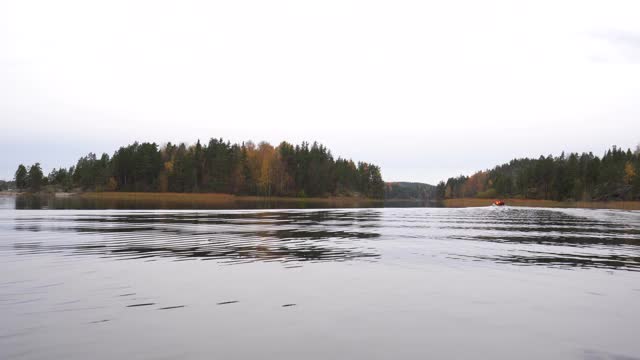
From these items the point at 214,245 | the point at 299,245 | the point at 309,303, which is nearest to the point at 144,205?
the point at 214,245

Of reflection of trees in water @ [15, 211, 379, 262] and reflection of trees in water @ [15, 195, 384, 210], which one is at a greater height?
reflection of trees in water @ [15, 195, 384, 210]

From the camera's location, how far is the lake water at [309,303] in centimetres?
1078

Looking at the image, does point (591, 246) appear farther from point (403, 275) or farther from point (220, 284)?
point (220, 284)

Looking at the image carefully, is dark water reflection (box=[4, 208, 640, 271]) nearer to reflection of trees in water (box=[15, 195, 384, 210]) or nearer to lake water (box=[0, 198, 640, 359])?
lake water (box=[0, 198, 640, 359])

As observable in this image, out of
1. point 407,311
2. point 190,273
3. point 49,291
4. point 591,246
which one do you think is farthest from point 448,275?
point 591,246

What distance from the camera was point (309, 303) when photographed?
49.6 feet

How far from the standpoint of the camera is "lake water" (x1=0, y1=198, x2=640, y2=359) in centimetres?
1078

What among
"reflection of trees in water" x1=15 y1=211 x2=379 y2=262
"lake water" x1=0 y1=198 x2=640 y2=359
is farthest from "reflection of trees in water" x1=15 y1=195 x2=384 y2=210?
"lake water" x1=0 y1=198 x2=640 y2=359

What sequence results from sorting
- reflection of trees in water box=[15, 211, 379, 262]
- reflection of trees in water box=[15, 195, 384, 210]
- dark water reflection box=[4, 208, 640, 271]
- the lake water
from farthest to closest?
reflection of trees in water box=[15, 195, 384, 210] → dark water reflection box=[4, 208, 640, 271] → reflection of trees in water box=[15, 211, 379, 262] → the lake water

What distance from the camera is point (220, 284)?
17.8m

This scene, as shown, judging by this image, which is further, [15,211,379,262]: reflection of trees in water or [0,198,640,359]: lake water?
[15,211,379,262]: reflection of trees in water

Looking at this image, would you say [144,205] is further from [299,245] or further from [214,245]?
[299,245]

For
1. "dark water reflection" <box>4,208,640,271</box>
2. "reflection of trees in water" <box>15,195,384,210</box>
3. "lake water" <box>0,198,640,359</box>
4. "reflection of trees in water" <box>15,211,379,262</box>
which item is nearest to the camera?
"lake water" <box>0,198,640,359</box>

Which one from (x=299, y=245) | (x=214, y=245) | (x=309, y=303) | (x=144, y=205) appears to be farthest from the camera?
(x=144, y=205)
